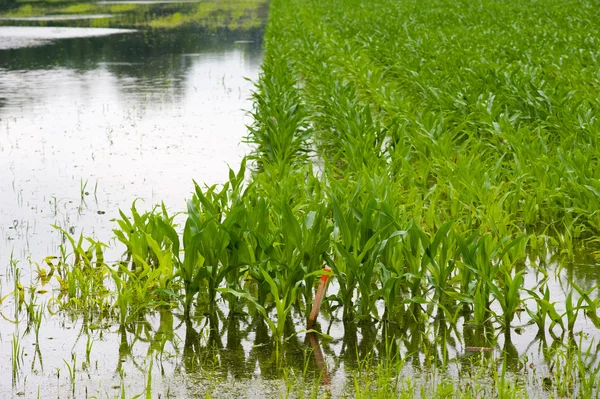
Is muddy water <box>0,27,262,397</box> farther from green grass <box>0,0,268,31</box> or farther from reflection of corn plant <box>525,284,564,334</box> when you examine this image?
green grass <box>0,0,268,31</box>

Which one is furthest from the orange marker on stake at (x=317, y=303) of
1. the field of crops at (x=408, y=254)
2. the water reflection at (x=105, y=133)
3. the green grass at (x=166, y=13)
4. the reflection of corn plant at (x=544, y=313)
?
the green grass at (x=166, y=13)

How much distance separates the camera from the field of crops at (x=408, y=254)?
150 inches

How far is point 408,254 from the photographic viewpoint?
434 cm

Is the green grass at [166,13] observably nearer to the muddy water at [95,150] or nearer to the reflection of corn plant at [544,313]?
the muddy water at [95,150]

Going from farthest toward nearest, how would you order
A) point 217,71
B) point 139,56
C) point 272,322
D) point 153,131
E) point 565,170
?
point 139,56
point 217,71
point 153,131
point 565,170
point 272,322

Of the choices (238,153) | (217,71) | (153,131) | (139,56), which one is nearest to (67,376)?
(238,153)

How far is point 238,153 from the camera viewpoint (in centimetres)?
874

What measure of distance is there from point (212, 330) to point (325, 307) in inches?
23.3

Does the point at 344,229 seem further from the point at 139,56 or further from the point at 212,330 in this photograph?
the point at 139,56

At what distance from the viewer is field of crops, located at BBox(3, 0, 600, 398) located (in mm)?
3805

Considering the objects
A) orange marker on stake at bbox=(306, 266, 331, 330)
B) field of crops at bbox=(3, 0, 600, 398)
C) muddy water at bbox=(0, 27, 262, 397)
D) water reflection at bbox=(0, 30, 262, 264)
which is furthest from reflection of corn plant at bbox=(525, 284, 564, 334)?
water reflection at bbox=(0, 30, 262, 264)

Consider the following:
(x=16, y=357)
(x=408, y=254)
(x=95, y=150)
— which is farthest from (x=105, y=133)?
(x=16, y=357)

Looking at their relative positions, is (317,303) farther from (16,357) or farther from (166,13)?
(166,13)

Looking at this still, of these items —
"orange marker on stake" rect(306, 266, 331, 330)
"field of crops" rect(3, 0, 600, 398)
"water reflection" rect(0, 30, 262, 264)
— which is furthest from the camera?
"water reflection" rect(0, 30, 262, 264)
